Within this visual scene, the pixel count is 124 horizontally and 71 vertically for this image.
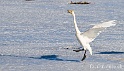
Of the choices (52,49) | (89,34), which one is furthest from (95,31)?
(52,49)

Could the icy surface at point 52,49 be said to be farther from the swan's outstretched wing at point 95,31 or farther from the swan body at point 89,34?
the swan's outstretched wing at point 95,31

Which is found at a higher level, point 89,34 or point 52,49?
point 89,34

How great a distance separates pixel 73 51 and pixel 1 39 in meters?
2.62

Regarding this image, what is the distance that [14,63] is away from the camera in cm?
877

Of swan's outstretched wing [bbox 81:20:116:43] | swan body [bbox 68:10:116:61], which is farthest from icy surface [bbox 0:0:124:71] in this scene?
swan's outstretched wing [bbox 81:20:116:43]

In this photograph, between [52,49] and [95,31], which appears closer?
[95,31]

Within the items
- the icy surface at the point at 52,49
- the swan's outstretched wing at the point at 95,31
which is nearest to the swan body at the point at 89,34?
the swan's outstretched wing at the point at 95,31

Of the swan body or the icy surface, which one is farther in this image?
the swan body

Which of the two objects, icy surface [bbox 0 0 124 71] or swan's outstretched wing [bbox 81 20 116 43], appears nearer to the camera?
icy surface [bbox 0 0 124 71]

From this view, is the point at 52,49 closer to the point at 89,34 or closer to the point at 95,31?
the point at 89,34

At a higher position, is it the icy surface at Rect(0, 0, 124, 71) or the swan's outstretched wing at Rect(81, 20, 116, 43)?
the swan's outstretched wing at Rect(81, 20, 116, 43)

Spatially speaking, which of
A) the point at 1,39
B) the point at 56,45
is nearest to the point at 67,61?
the point at 56,45

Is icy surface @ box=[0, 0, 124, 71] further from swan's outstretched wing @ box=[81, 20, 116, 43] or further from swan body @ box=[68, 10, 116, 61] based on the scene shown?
swan's outstretched wing @ box=[81, 20, 116, 43]

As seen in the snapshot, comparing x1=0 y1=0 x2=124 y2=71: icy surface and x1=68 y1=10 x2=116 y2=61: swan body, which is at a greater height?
x1=68 y1=10 x2=116 y2=61: swan body
